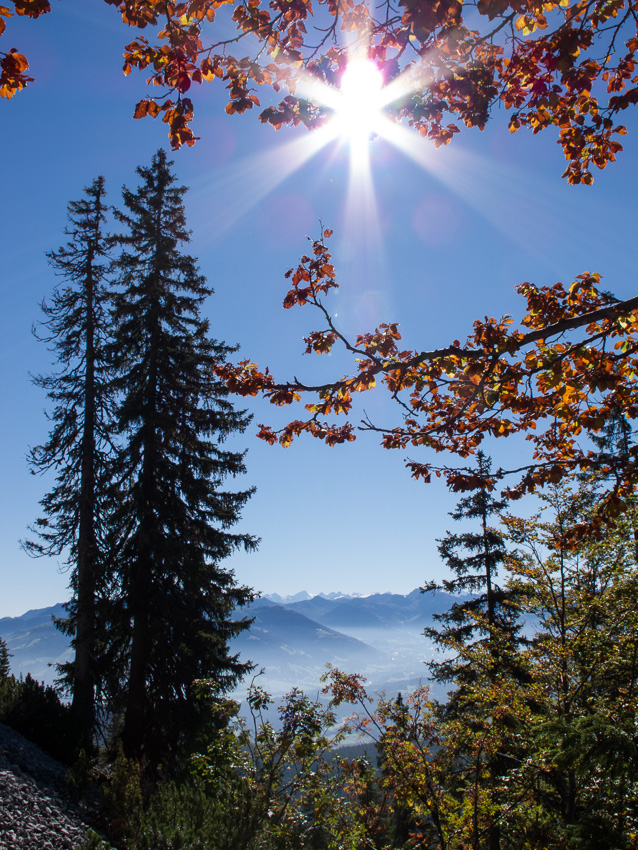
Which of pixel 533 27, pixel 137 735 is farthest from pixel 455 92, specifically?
pixel 137 735

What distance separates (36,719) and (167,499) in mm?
5056

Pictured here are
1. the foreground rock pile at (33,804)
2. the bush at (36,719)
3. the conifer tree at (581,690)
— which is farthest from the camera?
the bush at (36,719)

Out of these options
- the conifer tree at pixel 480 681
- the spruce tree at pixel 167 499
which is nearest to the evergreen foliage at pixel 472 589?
the conifer tree at pixel 480 681

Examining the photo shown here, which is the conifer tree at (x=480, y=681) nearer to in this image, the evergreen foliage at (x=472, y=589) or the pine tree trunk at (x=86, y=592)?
the evergreen foliage at (x=472, y=589)

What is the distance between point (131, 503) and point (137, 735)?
5.06m

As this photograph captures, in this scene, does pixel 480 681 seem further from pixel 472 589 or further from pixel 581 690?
pixel 472 589

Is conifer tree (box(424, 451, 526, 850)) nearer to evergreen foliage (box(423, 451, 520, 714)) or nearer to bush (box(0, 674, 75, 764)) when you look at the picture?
evergreen foliage (box(423, 451, 520, 714))

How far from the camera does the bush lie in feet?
28.2

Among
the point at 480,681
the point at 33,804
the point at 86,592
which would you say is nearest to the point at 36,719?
the point at 86,592

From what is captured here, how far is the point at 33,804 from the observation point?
6098mm

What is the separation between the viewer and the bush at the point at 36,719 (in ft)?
28.2

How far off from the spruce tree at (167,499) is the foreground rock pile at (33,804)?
2799 mm

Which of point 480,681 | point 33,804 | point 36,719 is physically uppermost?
point 480,681

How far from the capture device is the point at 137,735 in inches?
394
